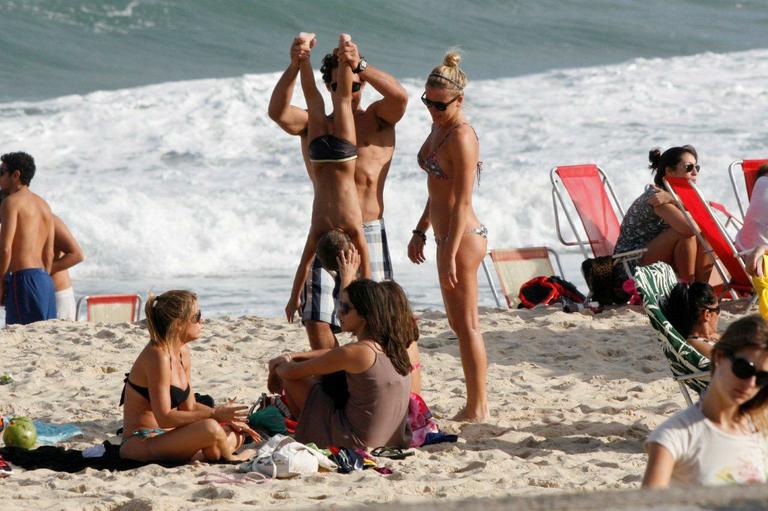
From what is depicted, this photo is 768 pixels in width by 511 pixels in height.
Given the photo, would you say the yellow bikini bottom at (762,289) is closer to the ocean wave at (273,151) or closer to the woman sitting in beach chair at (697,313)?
the woman sitting in beach chair at (697,313)

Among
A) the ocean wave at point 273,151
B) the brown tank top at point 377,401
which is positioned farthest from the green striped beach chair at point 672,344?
the ocean wave at point 273,151

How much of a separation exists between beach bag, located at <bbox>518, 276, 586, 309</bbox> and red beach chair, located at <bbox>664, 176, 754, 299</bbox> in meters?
1.00

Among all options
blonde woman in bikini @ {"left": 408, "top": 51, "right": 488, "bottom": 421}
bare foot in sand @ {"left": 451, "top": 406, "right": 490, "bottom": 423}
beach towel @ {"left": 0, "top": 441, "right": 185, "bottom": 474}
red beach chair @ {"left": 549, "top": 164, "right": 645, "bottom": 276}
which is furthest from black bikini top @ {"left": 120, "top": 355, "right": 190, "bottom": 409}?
red beach chair @ {"left": 549, "top": 164, "right": 645, "bottom": 276}

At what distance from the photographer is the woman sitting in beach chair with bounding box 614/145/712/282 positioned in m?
7.37

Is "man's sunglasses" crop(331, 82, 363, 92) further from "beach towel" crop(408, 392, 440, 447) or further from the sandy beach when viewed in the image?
the sandy beach

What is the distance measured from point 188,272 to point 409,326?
26.0ft

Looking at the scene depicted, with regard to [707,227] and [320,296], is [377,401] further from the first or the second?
[707,227]

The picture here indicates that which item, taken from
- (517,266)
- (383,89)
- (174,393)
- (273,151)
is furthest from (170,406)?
(273,151)

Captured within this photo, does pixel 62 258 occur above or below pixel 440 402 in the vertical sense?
above

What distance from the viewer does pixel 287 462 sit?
14.2 feet

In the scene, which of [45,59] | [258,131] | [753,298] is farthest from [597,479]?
[45,59]

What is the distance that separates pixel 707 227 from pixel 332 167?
2989 mm

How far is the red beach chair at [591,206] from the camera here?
27.0 feet

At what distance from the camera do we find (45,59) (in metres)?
20.9
